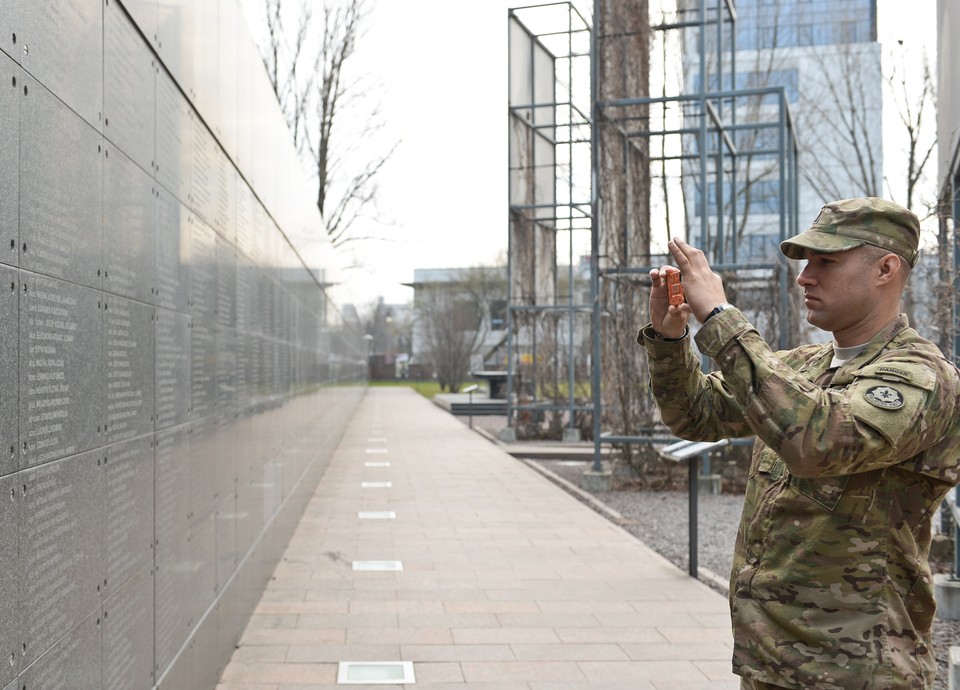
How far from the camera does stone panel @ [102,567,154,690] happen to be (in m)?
3.06

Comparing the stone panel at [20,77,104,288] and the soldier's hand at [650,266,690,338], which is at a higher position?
the stone panel at [20,77,104,288]

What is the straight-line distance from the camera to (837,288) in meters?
2.25

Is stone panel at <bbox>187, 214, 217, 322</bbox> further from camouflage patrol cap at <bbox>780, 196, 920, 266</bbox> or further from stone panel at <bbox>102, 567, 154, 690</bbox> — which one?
camouflage patrol cap at <bbox>780, 196, 920, 266</bbox>

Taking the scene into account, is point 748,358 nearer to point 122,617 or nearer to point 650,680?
point 122,617

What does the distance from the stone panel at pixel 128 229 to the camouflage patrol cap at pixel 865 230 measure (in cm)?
190

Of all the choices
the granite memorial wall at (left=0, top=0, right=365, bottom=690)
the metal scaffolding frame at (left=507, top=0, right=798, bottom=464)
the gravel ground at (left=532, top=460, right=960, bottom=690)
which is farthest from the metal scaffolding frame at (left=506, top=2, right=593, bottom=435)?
the granite memorial wall at (left=0, top=0, right=365, bottom=690)

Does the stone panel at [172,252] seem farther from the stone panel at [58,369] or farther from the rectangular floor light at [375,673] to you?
the rectangular floor light at [375,673]

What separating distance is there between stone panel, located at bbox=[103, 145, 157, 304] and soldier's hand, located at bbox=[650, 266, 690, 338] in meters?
1.58

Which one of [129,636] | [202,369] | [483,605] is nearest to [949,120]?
[483,605]

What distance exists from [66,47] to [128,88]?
699mm

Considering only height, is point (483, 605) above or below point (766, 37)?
below

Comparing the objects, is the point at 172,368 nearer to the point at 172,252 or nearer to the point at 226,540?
the point at 172,252

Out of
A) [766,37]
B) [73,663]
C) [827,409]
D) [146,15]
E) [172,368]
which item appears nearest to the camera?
[827,409]

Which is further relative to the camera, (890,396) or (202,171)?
(202,171)
